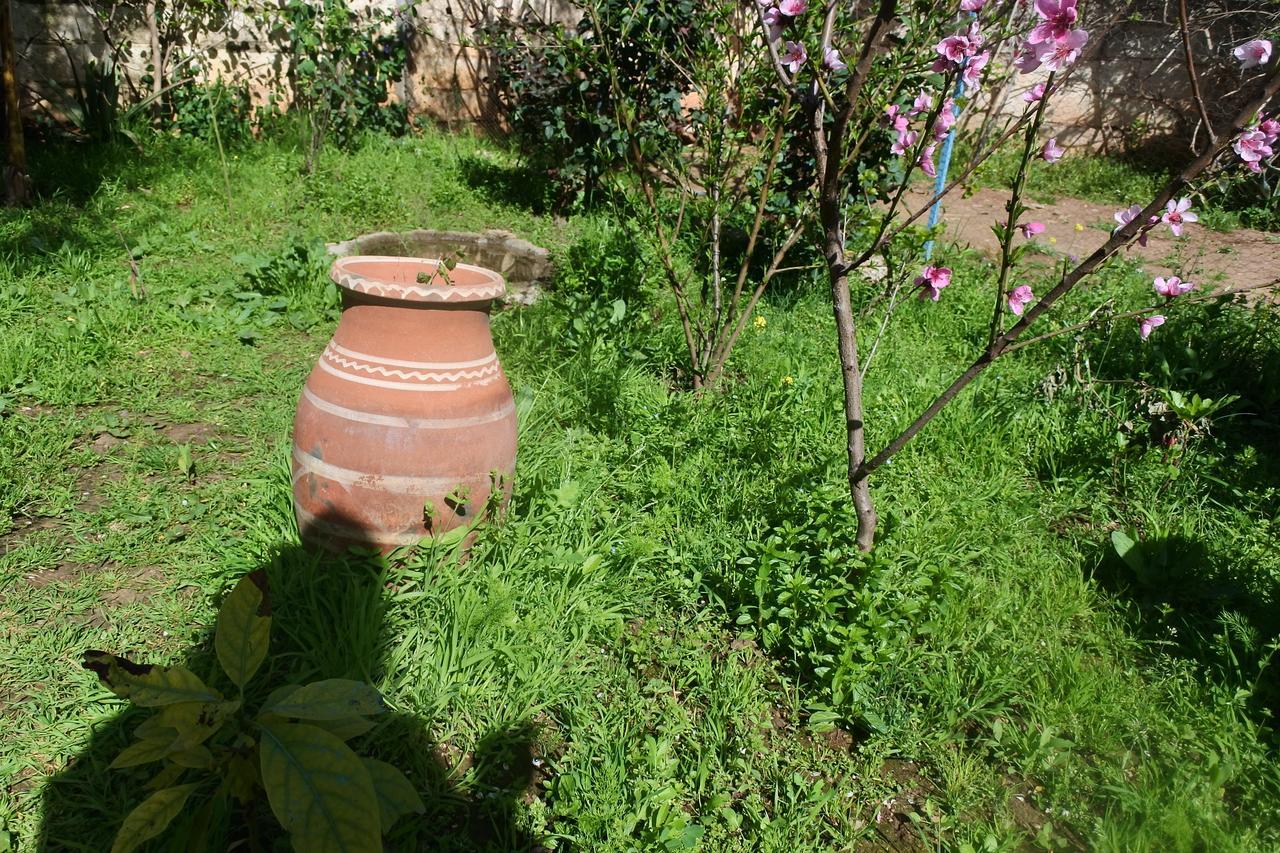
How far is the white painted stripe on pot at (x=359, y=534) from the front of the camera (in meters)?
2.17

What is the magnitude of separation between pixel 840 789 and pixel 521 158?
19.9ft

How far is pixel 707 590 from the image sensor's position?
2.37m

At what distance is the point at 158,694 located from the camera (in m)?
1.41

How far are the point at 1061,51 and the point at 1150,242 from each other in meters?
5.73

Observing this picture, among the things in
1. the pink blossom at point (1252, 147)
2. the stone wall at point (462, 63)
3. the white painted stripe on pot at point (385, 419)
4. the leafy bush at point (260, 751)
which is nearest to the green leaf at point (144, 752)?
the leafy bush at point (260, 751)

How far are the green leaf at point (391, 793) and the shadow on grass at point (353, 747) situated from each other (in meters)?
0.25

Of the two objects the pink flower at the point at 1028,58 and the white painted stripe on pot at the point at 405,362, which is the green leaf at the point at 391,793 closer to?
the white painted stripe on pot at the point at 405,362

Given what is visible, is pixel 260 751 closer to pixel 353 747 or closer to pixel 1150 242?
pixel 353 747

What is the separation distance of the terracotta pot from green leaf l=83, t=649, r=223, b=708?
73 cm

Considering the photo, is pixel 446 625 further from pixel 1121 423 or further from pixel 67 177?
pixel 67 177

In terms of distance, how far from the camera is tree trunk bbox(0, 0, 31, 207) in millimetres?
4523

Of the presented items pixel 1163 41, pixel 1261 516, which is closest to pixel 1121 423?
pixel 1261 516

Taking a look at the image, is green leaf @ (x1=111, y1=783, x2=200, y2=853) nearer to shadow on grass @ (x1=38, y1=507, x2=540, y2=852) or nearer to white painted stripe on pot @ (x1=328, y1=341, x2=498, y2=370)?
shadow on grass @ (x1=38, y1=507, x2=540, y2=852)

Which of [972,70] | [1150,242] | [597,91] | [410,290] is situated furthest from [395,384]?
[1150,242]
